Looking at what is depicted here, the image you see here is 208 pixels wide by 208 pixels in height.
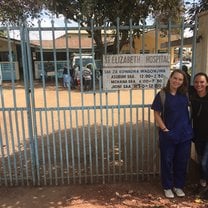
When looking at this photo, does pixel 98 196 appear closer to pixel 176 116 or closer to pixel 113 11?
pixel 176 116

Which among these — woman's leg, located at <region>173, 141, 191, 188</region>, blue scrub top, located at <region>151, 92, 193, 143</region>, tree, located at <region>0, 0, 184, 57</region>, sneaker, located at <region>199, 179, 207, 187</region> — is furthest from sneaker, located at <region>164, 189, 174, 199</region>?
tree, located at <region>0, 0, 184, 57</region>

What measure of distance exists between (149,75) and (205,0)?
2777 millimetres

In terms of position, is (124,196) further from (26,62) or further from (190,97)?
(26,62)

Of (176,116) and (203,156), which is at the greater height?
(176,116)

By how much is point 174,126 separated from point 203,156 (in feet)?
1.97

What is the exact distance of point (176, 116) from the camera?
364cm

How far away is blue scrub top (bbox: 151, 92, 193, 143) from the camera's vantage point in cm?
362

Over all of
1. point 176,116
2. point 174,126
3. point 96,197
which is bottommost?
point 96,197

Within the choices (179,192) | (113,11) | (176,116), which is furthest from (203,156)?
(113,11)

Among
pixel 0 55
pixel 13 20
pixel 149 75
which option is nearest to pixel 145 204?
pixel 149 75

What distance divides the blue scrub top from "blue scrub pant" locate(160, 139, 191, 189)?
9cm

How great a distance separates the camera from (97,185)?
4297mm

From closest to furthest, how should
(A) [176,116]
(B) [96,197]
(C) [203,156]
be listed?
(A) [176,116] → (C) [203,156] → (B) [96,197]

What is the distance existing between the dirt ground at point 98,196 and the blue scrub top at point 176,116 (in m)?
0.82
